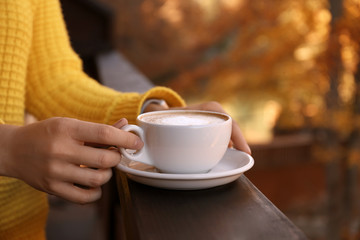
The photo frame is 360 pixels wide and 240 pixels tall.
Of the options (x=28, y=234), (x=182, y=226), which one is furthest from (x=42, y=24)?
(x=182, y=226)

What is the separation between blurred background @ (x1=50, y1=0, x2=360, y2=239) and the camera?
3.24m

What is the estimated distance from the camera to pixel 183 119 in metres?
0.54

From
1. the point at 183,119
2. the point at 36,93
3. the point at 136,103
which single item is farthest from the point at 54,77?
the point at 183,119

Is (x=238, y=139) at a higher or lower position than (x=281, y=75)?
higher

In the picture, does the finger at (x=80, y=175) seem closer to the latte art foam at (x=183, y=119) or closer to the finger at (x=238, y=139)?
the latte art foam at (x=183, y=119)

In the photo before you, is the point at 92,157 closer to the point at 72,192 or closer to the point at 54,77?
the point at 72,192

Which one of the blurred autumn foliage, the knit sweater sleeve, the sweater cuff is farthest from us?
the blurred autumn foliage

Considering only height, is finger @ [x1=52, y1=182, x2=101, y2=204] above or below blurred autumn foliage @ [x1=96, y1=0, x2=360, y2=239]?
above

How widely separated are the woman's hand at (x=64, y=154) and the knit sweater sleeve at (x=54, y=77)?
34cm

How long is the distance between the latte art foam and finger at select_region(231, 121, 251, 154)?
0.06 m

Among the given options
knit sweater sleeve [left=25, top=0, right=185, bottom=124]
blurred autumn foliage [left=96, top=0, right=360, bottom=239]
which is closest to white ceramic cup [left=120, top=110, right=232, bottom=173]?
knit sweater sleeve [left=25, top=0, right=185, bottom=124]

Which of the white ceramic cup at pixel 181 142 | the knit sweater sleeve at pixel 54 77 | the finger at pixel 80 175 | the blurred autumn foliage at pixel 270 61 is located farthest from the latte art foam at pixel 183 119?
the blurred autumn foliage at pixel 270 61

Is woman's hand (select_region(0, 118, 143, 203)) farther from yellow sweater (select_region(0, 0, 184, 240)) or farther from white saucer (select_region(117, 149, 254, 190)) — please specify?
yellow sweater (select_region(0, 0, 184, 240))

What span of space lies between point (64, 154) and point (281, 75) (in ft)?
13.2
